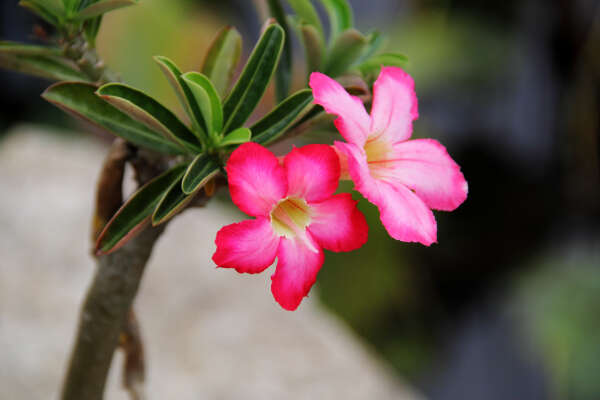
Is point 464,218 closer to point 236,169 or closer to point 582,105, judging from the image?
point 582,105

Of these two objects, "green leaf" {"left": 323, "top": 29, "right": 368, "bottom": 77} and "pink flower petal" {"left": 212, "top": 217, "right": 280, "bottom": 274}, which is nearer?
"pink flower petal" {"left": 212, "top": 217, "right": 280, "bottom": 274}

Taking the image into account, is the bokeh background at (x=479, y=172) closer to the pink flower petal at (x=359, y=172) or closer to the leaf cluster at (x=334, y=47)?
the leaf cluster at (x=334, y=47)

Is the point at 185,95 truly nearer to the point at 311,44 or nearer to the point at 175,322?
the point at 311,44

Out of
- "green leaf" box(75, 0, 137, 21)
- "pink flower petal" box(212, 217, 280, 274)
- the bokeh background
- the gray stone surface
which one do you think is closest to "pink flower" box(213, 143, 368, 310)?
"pink flower petal" box(212, 217, 280, 274)

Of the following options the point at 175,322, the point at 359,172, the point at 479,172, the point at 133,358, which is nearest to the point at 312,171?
the point at 359,172

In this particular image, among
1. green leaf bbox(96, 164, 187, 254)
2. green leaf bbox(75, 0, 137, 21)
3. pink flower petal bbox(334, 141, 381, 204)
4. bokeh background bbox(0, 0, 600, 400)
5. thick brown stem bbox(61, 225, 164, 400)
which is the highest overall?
green leaf bbox(75, 0, 137, 21)

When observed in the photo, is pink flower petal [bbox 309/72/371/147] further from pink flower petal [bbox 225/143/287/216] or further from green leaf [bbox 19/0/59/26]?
green leaf [bbox 19/0/59/26]

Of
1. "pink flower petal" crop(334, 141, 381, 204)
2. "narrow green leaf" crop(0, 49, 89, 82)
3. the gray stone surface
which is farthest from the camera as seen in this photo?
the gray stone surface
